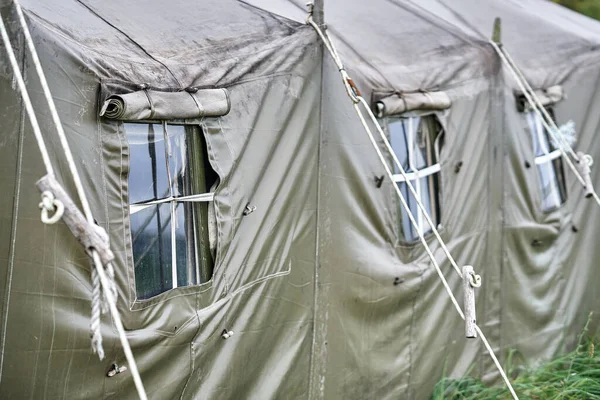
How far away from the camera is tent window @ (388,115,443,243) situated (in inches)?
198

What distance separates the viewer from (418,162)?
5176mm

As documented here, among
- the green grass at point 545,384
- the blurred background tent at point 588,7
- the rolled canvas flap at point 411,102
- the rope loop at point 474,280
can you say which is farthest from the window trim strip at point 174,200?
the blurred background tent at point 588,7

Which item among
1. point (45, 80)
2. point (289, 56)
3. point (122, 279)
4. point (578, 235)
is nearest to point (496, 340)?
point (578, 235)

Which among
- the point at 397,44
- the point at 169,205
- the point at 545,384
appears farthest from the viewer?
the point at 545,384

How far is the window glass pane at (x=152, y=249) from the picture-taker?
353 cm

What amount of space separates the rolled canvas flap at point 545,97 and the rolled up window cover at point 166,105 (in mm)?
2715

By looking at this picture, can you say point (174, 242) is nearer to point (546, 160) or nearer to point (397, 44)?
point (397, 44)

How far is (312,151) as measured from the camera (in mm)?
4418

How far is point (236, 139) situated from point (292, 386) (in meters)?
1.24

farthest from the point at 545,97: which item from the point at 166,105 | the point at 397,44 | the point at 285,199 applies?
the point at 166,105

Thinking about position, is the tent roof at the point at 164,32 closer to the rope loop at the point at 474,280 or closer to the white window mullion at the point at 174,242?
the white window mullion at the point at 174,242

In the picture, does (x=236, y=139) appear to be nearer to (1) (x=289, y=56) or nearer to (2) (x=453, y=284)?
(1) (x=289, y=56)

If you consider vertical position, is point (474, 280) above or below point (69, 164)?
below

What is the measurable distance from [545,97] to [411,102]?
59.6 inches
